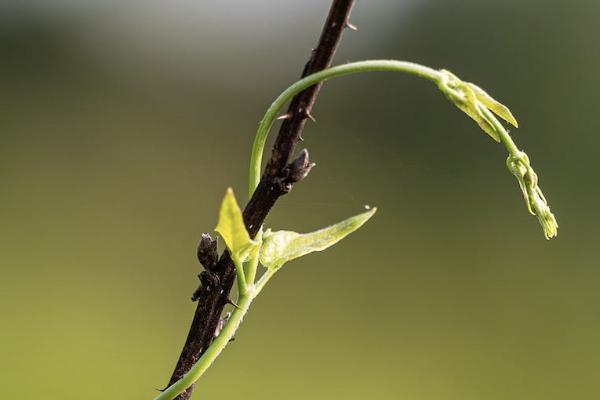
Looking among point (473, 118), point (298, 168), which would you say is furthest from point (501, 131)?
point (298, 168)

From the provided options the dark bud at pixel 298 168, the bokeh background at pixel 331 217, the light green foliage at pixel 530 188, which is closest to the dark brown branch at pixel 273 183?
the dark bud at pixel 298 168

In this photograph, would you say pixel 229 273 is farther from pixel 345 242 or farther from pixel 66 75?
pixel 66 75

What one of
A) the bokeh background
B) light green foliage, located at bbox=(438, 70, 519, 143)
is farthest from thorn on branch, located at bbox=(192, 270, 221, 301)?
the bokeh background

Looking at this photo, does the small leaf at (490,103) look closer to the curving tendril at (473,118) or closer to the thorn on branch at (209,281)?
the curving tendril at (473,118)

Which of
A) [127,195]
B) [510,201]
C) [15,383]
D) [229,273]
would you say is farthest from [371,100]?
[229,273]

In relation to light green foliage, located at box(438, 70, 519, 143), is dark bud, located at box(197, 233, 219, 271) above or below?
below

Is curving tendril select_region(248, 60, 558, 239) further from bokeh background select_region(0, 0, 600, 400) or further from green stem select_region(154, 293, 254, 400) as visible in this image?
bokeh background select_region(0, 0, 600, 400)
